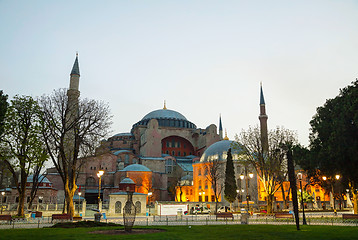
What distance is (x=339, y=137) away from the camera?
2169 cm

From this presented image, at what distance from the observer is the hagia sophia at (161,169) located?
51.4m

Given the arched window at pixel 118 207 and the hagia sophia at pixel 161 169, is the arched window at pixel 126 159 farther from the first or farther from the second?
the arched window at pixel 118 207

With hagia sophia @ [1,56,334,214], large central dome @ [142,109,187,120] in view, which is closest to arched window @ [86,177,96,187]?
hagia sophia @ [1,56,334,214]

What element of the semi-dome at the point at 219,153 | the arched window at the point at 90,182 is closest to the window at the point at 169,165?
the semi-dome at the point at 219,153

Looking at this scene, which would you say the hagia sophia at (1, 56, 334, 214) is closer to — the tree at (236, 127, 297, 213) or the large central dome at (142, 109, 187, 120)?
the large central dome at (142, 109, 187, 120)

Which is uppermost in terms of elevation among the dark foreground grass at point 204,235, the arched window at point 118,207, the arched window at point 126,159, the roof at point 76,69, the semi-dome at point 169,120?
the roof at point 76,69

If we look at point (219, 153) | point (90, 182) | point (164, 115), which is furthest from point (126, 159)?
point (164, 115)

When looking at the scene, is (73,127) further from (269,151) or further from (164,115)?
(164,115)

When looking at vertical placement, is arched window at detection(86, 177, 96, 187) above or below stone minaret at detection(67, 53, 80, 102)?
below

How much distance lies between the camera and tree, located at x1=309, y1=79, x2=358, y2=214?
70.3 feet

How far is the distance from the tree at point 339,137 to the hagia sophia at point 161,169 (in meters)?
18.4

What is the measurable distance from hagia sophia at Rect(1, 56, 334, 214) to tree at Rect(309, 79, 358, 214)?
1841 centimetres

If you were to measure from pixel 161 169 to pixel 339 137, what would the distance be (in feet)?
135

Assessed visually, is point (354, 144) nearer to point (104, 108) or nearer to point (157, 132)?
point (104, 108)
